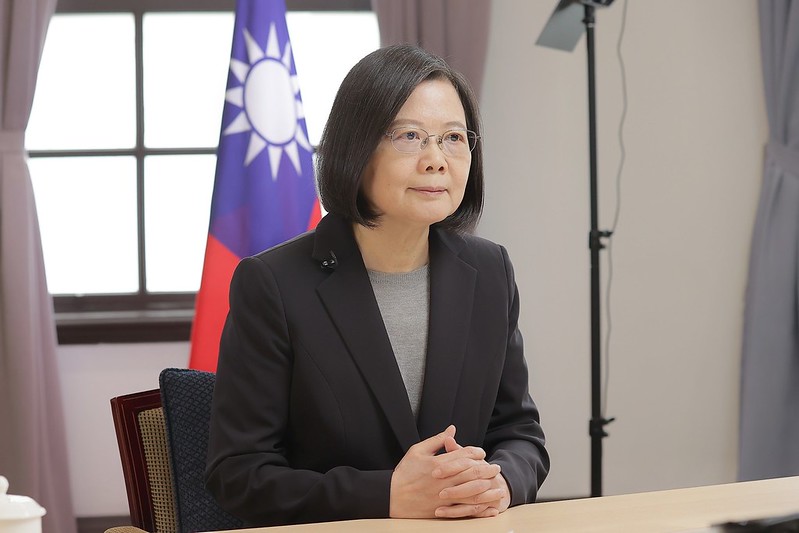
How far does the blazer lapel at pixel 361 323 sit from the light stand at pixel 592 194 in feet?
5.60

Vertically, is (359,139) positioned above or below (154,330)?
above

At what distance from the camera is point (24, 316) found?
354cm

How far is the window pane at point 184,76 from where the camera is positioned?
12.8 ft

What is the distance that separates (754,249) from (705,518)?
2.87 m

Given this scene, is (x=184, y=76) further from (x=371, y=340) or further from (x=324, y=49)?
(x=371, y=340)

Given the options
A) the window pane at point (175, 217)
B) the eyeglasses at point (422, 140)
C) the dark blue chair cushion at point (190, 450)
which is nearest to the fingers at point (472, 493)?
the dark blue chair cushion at point (190, 450)

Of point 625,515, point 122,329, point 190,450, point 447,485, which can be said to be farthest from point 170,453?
point 122,329

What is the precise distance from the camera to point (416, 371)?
1.67 m

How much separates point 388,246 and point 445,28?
219 cm

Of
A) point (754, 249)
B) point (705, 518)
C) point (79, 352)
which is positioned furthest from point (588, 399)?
point (705, 518)

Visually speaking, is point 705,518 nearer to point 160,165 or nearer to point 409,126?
point 409,126

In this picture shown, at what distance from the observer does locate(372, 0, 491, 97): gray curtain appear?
3.67 metres

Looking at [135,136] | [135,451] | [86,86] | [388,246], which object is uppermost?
[86,86]

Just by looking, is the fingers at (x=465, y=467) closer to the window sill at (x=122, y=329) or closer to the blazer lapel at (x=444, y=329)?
the blazer lapel at (x=444, y=329)
